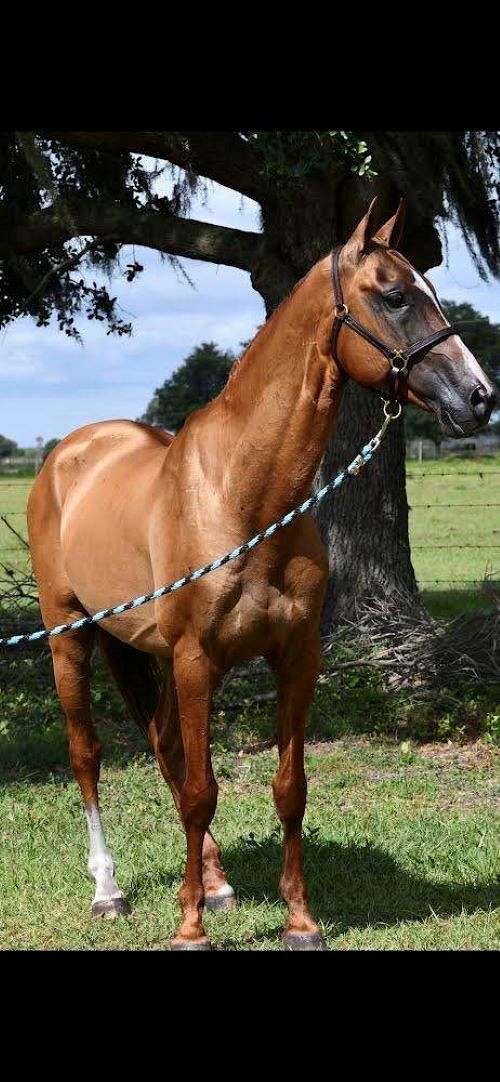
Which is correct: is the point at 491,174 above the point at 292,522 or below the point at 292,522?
above

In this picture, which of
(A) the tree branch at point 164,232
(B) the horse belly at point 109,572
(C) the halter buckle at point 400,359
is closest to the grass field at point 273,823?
(B) the horse belly at point 109,572

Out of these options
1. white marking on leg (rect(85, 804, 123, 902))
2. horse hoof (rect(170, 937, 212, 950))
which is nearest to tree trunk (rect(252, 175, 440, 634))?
white marking on leg (rect(85, 804, 123, 902))

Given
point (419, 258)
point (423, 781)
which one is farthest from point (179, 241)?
point (423, 781)

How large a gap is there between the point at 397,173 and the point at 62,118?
3668mm

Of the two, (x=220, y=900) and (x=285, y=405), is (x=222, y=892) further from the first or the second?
(x=285, y=405)

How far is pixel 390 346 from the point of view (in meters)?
3.52

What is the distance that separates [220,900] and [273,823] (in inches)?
47.6

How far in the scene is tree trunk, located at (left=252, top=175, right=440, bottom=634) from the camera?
312 inches

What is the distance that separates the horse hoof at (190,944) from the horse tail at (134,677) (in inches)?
54.5

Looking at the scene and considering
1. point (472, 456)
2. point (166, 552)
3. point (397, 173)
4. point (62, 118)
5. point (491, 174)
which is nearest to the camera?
point (62, 118)

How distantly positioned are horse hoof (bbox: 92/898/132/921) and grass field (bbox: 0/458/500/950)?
56 millimetres

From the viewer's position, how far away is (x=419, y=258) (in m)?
7.98

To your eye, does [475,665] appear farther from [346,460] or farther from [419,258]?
[419,258]

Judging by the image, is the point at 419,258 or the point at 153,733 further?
the point at 419,258
